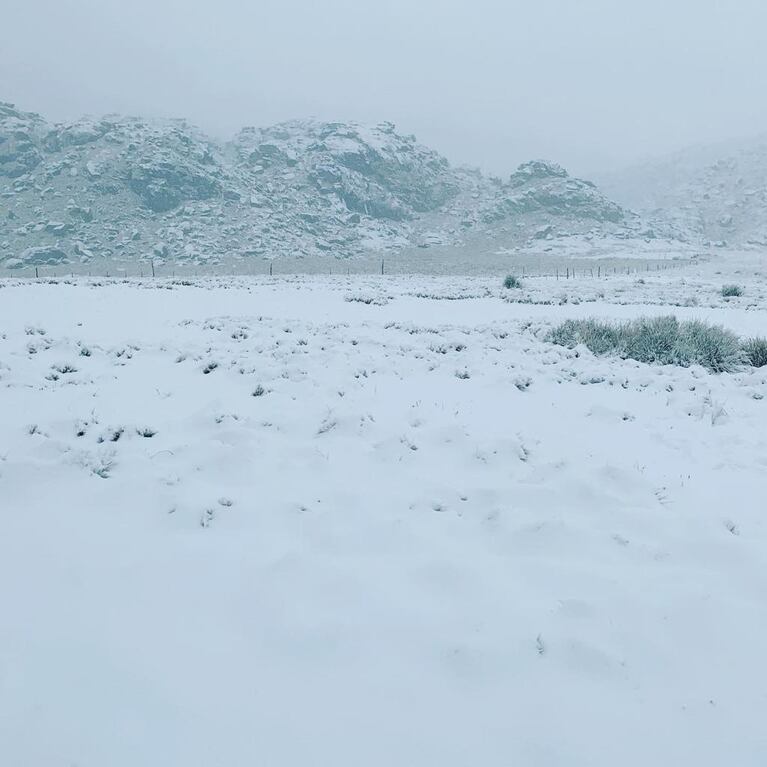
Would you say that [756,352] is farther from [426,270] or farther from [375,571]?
[426,270]

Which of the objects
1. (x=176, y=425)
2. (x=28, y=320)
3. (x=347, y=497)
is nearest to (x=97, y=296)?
(x=28, y=320)

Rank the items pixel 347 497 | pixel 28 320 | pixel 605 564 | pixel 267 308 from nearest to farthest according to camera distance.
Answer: pixel 605 564
pixel 347 497
pixel 28 320
pixel 267 308

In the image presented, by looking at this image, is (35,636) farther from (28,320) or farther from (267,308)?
(267,308)

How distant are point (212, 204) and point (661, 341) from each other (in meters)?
159

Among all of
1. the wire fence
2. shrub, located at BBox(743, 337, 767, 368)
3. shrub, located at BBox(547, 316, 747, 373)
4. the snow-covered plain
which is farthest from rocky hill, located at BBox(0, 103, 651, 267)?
the snow-covered plain

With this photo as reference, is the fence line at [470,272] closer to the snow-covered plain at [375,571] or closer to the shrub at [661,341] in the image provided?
the shrub at [661,341]

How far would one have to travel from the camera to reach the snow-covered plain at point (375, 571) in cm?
260

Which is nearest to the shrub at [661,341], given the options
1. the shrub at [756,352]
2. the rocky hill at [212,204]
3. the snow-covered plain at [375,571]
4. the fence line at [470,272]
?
the shrub at [756,352]

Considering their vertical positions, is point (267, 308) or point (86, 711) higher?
point (267, 308)

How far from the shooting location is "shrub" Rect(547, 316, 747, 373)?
9703mm

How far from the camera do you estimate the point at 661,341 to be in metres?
10.6

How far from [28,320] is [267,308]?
6.48 meters

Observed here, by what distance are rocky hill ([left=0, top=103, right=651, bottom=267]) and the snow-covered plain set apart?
4400 inches

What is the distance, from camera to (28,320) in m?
12.1
